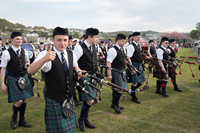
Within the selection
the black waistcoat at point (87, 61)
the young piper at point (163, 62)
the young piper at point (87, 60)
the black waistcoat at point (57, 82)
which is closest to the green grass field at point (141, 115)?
the young piper at point (87, 60)

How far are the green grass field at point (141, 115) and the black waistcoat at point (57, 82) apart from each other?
1.61 m

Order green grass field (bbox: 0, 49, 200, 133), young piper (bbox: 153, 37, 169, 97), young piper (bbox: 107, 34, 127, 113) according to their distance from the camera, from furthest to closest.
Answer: young piper (bbox: 153, 37, 169, 97)
young piper (bbox: 107, 34, 127, 113)
green grass field (bbox: 0, 49, 200, 133)

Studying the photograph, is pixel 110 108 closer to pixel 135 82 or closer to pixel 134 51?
pixel 135 82

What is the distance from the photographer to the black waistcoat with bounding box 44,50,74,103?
6.02 ft

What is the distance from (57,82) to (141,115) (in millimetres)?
2838

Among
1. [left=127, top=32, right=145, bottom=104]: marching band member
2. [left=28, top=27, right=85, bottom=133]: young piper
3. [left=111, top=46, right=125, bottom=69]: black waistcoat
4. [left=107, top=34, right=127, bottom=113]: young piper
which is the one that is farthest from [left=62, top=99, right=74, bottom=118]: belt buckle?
[left=127, top=32, right=145, bottom=104]: marching band member

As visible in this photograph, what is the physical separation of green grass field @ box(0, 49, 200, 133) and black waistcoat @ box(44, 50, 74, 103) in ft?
5.28

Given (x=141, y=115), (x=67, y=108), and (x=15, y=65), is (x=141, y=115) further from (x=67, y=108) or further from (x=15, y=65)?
(x=15, y=65)

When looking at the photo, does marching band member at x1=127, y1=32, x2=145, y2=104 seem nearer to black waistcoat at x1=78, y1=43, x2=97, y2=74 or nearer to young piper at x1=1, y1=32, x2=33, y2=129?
black waistcoat at x1=78, y1=43, x2=97, y2=74

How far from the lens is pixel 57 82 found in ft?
6.09

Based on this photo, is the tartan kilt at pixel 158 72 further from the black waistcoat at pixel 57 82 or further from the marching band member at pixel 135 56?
the black waistcoat at pixel 57 82

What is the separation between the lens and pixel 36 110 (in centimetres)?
416

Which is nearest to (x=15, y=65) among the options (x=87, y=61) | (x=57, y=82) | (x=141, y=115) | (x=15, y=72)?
(x=15, y=72)

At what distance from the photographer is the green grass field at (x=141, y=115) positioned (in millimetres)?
3160
